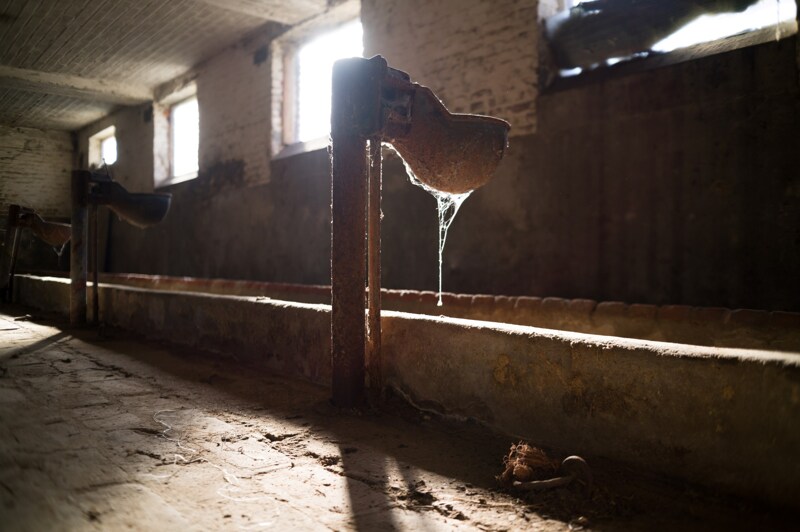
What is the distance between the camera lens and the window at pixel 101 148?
551 inches

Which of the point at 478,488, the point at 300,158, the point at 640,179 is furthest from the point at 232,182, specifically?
the point at 478,488

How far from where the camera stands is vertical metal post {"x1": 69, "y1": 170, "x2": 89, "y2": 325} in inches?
216

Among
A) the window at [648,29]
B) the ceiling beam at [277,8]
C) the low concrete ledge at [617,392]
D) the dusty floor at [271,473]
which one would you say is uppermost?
the ceiling beam at [277,8]

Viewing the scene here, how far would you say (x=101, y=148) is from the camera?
47.6ft

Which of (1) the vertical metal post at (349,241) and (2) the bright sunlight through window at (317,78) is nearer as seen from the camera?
(1) the vertical metal post at (349,241)

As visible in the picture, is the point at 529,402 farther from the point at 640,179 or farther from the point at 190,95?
the point at 190,95

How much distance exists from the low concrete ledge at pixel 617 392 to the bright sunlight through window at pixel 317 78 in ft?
17.9

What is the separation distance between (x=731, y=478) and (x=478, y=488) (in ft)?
2.42

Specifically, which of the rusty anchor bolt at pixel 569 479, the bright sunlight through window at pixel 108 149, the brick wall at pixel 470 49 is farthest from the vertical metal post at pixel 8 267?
the rusty anchor bolt at pixel 569 479

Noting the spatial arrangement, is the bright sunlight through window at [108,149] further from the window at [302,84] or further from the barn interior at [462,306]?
the window at [302,84]

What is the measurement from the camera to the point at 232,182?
8.73 metres

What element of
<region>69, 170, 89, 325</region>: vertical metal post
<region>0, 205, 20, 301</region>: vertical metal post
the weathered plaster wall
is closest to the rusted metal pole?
the weathered plaster wall

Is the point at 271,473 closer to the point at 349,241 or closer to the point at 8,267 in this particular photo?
the point at 349,241

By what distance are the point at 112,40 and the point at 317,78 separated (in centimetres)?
350
